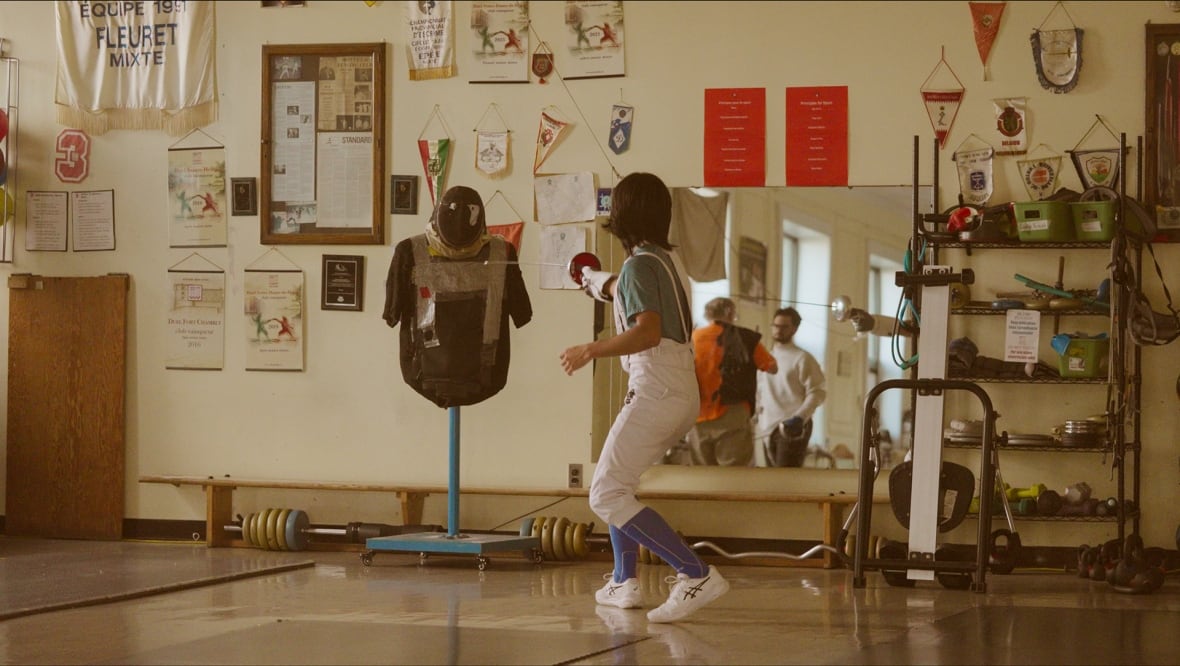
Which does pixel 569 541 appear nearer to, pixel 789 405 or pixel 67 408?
pixel 789 405

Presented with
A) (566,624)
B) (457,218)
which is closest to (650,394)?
(566,624)

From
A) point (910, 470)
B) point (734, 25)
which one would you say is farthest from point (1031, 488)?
point (734, 25)

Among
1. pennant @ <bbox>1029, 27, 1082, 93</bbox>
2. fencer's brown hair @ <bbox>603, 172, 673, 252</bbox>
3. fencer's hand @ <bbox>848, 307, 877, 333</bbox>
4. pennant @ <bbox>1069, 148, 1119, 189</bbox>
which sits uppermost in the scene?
pennant @ <bbox>1029, 27, 1082, 93</bbox>

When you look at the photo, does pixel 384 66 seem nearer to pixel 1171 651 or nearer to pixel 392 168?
pixel 392 168

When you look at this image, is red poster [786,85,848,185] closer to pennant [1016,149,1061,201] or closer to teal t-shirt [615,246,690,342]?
pennant [1016,149,1061,201]

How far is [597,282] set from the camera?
16.2 feet

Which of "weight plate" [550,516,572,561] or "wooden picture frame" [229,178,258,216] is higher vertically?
"wooden picture frame" [229,178,258,216]

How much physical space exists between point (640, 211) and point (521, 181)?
2573mm

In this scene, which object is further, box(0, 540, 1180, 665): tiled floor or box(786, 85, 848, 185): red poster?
box(786, 85, 848, 185): red poster

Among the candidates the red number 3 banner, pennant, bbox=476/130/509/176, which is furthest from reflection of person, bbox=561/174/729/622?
the red number 3 banner

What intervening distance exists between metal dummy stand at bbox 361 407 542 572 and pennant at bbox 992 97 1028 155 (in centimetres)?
299

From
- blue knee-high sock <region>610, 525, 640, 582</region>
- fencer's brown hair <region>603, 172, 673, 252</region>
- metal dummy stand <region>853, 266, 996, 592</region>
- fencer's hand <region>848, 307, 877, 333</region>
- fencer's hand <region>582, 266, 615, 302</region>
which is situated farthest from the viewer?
fencer's hand <region>848, 307, 877, 333</region>

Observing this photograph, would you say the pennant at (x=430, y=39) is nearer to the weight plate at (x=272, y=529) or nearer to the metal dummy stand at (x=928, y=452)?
the weight plate at (x=272, y=529)

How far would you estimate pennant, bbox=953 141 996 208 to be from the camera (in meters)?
6.70
